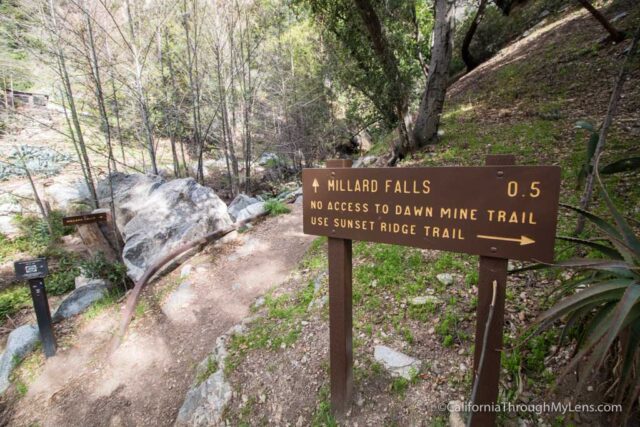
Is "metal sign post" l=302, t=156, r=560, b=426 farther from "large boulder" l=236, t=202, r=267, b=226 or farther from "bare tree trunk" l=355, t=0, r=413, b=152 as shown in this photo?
"bare tree trunk" l=355, t=0, r=413, b=152

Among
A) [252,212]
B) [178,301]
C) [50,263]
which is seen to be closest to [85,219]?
[178,301]

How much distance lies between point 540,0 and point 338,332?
57.3 feet

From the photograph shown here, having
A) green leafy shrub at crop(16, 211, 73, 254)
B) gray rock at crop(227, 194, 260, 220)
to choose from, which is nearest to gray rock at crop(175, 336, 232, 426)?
gray rock at crop(227, 194, 260, 220)

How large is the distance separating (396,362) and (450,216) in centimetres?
150

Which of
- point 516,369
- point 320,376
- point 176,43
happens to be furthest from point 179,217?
point 516,369

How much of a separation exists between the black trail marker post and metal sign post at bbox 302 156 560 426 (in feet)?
14.5

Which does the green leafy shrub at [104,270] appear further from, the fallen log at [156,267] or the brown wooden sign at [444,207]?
the brown wooden sign at [444,207]

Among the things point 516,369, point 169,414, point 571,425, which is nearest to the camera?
point 571,425

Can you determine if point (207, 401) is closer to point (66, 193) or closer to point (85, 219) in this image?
point (85, 219)

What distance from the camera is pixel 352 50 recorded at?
26.0 feet

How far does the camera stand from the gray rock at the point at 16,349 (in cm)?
400

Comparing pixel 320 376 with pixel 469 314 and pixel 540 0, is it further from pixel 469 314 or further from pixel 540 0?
pixel 540 0

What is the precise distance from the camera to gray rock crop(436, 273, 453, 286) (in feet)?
9.92

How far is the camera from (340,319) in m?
2.05
